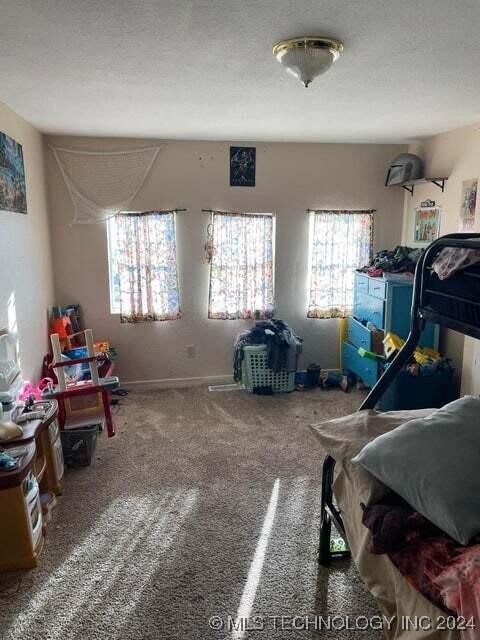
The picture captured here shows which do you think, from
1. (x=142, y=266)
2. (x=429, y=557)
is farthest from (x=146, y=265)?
(x=429, y=557)

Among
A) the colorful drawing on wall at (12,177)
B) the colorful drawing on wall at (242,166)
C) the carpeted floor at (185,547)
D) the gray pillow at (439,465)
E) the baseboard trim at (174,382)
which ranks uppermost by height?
the colorful drawing on wall at (242,166)

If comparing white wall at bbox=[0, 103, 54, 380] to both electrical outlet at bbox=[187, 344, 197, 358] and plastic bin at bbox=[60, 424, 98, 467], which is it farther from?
electrical outlet at bbox=[187, 344, 197, 358]

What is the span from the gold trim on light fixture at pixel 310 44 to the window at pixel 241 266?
2.37m

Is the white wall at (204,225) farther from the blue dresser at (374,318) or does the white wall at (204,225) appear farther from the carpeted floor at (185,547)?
the carpeted floor at (185,547)

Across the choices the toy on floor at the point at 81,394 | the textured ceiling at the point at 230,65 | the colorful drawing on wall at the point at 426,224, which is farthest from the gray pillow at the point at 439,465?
the colorful drawing on wall at the point at 426,224

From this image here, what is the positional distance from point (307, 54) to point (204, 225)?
2432mm

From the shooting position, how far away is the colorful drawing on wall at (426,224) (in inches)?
158

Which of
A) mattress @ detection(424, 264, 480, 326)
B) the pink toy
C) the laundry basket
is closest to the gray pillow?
mattress @ detection(424, 264, 480, 326)

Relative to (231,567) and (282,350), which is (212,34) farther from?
(282,350)

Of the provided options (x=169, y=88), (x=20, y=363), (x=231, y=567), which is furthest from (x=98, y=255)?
(x=231, y=567)

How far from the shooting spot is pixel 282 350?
Answer: 4.06 metres

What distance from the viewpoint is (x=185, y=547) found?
2.18m

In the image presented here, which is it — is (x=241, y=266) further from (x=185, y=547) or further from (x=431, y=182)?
(x=185, y=547)

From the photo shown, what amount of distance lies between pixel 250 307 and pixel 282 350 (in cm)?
61
